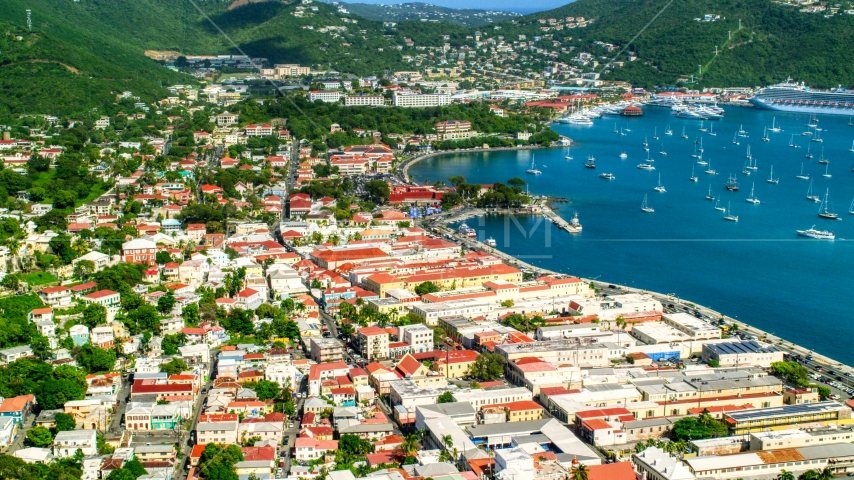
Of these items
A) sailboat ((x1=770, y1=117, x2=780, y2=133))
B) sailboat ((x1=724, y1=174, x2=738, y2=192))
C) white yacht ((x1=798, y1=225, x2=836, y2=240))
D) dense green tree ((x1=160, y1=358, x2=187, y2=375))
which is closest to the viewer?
dense green tree ((x1=160, y1=358, x2=187, y2=375))

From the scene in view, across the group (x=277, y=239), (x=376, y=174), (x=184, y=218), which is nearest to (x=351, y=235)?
(x=277, y=239)

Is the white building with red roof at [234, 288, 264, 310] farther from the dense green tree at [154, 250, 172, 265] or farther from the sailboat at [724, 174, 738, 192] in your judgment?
the sailboat at [724, 174, 738, 192]

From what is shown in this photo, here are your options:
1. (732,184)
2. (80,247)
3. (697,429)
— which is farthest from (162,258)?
(732,184)

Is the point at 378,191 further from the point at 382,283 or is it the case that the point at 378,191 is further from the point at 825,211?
the point at 825,211

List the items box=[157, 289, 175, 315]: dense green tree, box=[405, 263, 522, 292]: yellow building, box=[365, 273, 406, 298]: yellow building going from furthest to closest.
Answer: box=[405, 263, 522, 292]: yellow building, box=[365, 273, 406, 298]: yellow building, box=[157, 289, 175, 315]: dense green tree

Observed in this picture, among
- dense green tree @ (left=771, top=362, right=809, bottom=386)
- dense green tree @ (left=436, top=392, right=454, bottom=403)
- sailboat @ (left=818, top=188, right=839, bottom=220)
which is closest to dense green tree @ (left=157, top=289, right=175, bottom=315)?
dense green tree @ (left=436, top=392, right=454, bottom=403)

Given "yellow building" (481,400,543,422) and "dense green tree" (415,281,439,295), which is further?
"dense green tree" (415,281,439,295)

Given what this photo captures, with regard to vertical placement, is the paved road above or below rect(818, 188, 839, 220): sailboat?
below

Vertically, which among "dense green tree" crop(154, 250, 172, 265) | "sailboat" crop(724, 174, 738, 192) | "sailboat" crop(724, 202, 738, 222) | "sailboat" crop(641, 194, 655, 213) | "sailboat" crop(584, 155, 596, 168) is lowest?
"sailboat" crop(724, 202, 738, 222)
